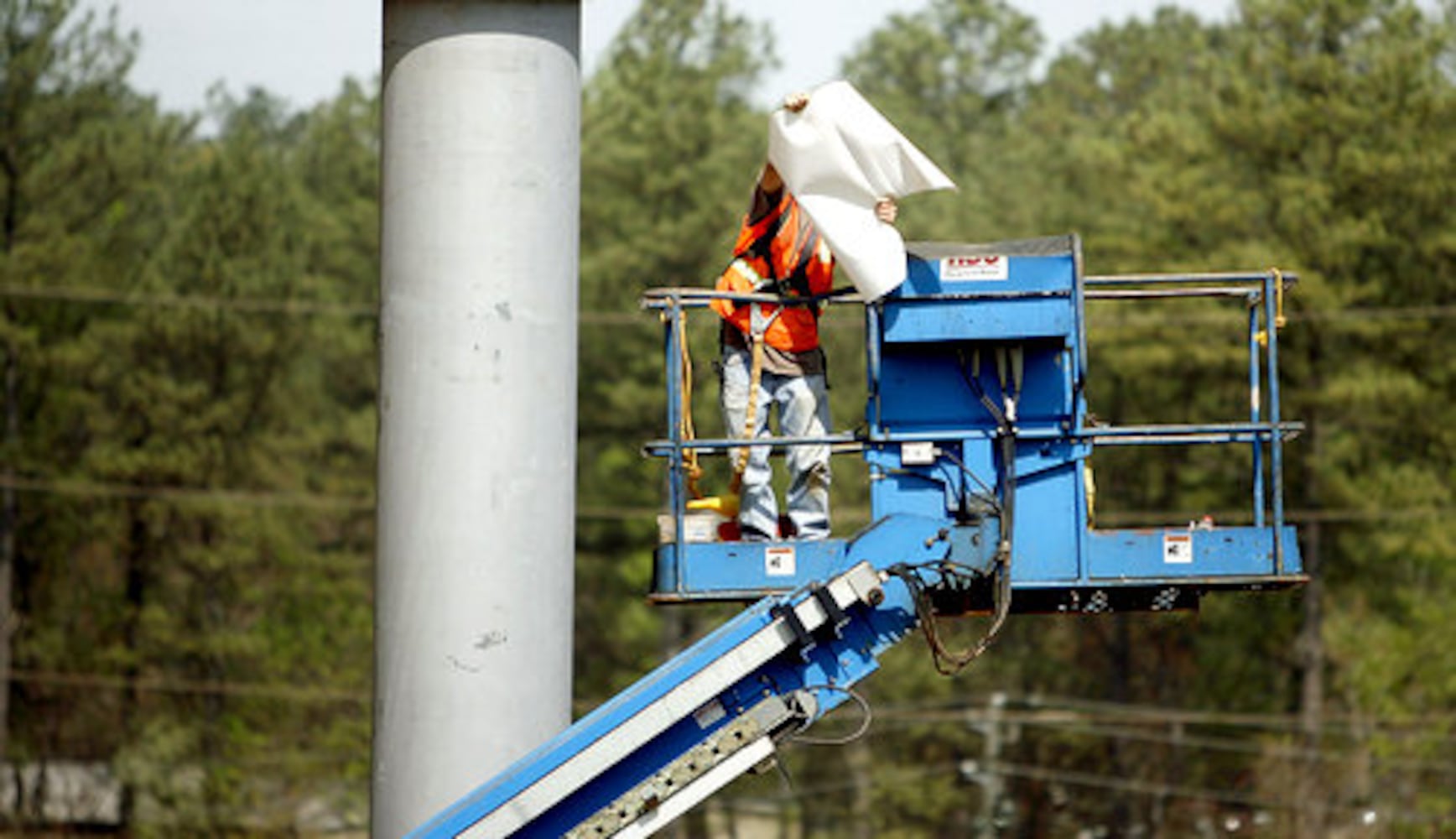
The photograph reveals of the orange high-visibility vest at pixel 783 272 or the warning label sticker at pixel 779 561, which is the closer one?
the warning label sticker at pixel 779 561

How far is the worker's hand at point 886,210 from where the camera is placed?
31.6ft

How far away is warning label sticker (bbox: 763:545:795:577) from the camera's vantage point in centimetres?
953

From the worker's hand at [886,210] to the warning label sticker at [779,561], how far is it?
4.44 ft

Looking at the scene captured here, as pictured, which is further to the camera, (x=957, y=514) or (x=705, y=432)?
(x=705, y=432)

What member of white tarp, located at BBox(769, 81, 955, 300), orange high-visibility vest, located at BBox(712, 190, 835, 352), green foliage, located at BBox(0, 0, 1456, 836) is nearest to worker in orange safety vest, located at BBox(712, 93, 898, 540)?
orange high-visibility vest, located at BBox(712, 190, 835, 352)

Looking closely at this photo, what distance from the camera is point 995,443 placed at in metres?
10.0

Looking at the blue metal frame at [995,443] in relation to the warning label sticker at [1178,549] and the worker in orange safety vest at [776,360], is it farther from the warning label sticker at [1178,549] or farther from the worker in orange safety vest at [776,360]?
the worker in orange safety vest at [776,360]

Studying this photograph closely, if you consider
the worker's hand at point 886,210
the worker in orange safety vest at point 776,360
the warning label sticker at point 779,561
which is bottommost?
the warning label sticker at point 779,561

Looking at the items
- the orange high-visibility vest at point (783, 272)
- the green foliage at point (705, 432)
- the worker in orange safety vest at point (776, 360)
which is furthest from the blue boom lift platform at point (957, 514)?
the green foliage at point (705, 432)

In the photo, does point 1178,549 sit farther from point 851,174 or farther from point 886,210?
point 851,174

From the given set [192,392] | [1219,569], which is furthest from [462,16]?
Answer: [192,392]

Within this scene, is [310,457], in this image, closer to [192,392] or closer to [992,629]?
[192,392]

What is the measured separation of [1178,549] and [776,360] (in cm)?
196

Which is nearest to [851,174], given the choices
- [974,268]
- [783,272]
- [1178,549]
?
[974,268]
